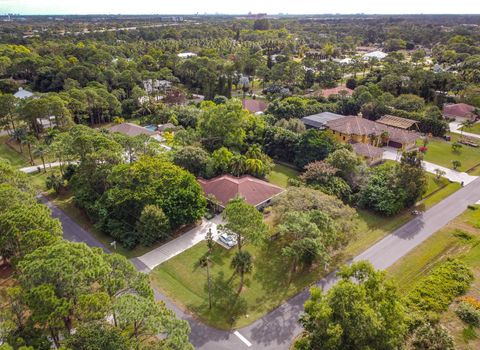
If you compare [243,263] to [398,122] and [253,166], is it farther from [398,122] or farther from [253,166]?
[398,122]

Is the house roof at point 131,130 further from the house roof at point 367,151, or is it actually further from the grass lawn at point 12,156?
the house roof at point 367,151

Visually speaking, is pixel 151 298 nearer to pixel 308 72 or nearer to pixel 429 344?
pixel 429 344

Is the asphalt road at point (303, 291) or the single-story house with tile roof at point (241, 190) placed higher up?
the single-story house with tile roof at point (241, 190)

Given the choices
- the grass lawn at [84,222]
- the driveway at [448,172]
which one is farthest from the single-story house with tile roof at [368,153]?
the grass lawn at [84,222]

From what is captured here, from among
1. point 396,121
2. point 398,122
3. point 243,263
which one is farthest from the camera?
→ point 396,121

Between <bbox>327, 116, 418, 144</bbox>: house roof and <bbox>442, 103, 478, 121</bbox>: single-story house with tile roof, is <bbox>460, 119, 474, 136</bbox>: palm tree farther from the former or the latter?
<bbox>327, 116, 418, 144</bbox>: house roof

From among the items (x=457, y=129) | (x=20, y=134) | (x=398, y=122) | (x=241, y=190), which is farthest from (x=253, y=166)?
(x=457, y=129)
